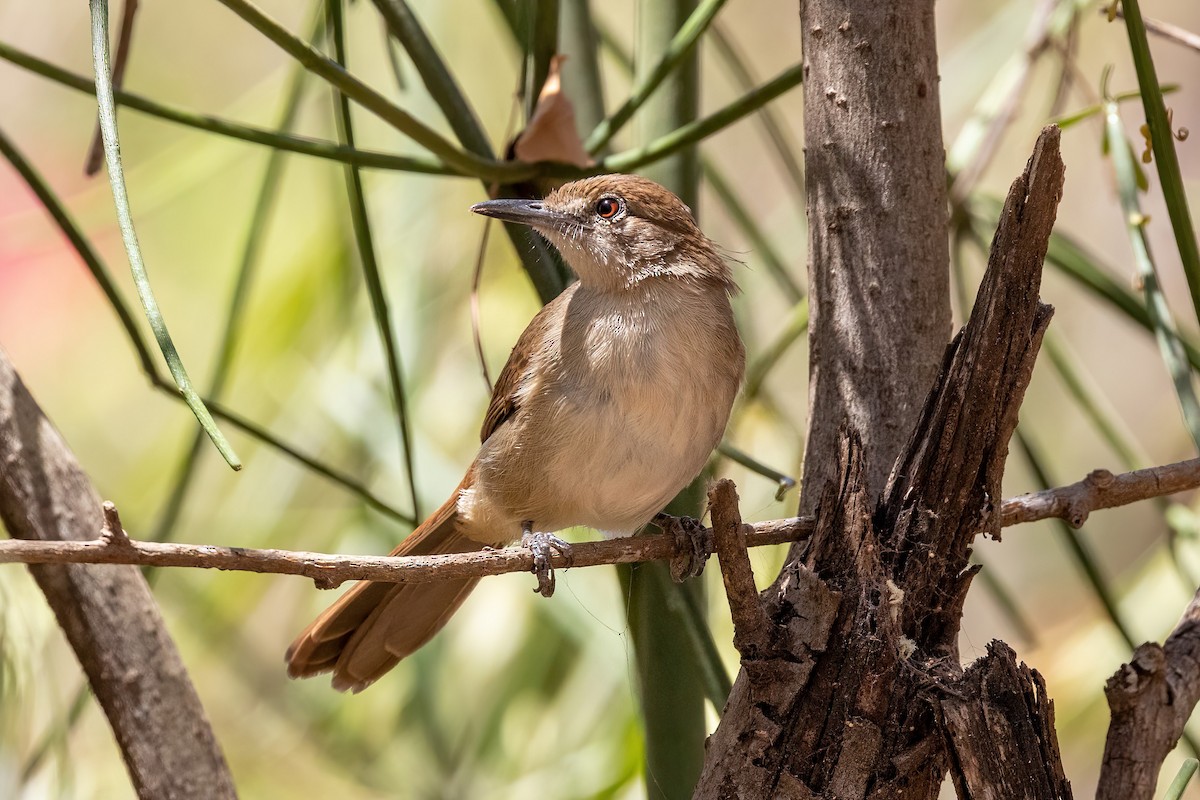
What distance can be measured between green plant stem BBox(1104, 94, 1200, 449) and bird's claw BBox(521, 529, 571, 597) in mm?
1030

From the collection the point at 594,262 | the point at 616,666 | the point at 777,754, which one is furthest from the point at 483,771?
the point at 777,754

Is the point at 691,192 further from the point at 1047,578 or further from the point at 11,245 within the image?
the point at 1047,578

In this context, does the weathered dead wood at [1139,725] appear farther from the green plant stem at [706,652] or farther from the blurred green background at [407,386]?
the blurred green background at [407,386]

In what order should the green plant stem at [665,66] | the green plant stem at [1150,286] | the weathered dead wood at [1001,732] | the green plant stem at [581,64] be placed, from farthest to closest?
the green plant stem at [581,64] → the green plant stem at [665,66] → the green plant stem at [1150,286] → the weathered dead wood at [1001,732]

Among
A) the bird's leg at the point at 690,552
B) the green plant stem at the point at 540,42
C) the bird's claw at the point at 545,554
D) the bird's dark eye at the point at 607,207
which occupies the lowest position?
the bird's claw at the point at 545,554

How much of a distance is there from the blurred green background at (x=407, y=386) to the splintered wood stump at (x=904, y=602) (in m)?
0.77

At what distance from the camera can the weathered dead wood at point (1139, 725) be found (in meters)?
1.41

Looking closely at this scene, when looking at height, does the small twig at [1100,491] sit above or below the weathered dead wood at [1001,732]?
above

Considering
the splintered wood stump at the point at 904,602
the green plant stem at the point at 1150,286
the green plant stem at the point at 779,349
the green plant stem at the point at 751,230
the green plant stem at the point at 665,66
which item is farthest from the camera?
the green plant stem at the point at 751,230

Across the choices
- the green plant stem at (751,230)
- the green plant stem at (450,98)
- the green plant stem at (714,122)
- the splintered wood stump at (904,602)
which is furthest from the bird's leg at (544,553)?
the green plant stem at (751,230)

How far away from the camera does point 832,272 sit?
6.57 feet

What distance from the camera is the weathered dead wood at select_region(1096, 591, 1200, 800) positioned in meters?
1.41

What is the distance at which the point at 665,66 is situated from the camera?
208 cm

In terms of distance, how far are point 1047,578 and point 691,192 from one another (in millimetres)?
3373
